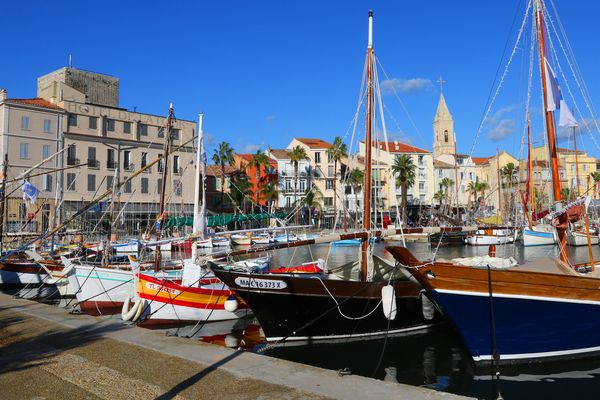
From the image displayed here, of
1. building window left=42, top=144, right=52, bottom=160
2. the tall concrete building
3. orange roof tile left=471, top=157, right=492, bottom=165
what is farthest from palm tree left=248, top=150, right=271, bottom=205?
orange roof tile left=471, top=157, right=492, bottom=165

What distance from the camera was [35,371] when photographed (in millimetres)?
9023

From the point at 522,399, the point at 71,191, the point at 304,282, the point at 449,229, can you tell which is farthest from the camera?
the point at 71,191

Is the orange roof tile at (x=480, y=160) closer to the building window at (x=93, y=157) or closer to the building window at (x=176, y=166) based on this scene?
the building window at (x=176, y=166)

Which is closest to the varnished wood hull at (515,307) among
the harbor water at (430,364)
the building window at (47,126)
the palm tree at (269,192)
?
the harbor water at (430,364)

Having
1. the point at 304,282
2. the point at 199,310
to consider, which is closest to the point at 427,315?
the point at 304,282

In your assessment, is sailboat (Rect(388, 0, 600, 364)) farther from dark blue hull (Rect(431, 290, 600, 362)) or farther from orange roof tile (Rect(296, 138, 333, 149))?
orange roof tile (Rect(296, 138, 333, 149))

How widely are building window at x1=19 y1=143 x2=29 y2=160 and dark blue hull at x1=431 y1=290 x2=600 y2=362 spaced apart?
56.6 meters

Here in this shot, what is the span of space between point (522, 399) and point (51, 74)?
73.2m

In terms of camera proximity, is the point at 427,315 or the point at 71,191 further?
the point at 71,191

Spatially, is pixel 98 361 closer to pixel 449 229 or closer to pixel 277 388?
pixel 277 388

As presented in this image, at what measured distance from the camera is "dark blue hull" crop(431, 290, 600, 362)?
12.2m

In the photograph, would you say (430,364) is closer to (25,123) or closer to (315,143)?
(25,123)

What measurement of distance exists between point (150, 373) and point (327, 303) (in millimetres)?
6892

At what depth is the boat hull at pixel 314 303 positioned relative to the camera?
14.7 m
